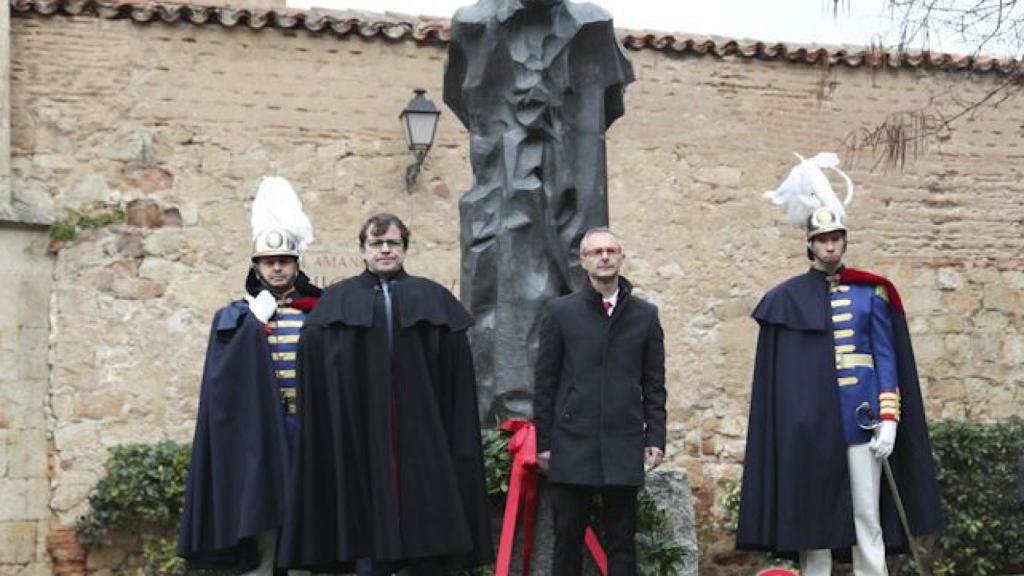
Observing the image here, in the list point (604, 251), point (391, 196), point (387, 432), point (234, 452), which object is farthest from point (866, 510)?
point (391, 196)

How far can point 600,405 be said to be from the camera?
19.7 feet

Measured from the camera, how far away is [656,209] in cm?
1202

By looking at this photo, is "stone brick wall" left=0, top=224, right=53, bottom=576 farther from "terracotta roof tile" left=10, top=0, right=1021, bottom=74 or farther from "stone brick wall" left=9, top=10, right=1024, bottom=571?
"terracotta roof tile" left=10, top=0, right=1021, bottom=74

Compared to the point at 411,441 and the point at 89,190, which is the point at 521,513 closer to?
the point at 411,441

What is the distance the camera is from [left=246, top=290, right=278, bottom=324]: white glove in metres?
6.41

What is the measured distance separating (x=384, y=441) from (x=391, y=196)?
583cm

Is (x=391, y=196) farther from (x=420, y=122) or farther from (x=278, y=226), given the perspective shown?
(x=278, y=226)

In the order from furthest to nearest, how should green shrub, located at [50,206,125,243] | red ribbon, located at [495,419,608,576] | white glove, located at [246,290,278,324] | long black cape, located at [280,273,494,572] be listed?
green shrub, located at [50,206,125,243] < white glove, located at [246,290,278,324] < red ribbon, located at [495,419,608,576] < long black cape, located at [280,273,494,572]

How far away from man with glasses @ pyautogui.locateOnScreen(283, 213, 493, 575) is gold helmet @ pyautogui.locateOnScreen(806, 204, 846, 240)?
1510 millimetres

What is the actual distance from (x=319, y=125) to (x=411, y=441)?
5970mm

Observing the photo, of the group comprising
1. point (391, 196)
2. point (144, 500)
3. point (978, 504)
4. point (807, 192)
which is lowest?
point (978, 504)

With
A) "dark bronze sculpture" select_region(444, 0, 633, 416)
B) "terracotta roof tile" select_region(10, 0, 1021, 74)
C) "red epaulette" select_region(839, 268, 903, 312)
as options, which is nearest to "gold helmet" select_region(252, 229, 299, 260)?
"dark bronze sculpture" select_region(444, 0, 633, 416)

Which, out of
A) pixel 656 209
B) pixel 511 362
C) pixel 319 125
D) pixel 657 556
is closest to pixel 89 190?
pixel 319 125

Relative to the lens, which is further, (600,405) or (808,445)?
(808,445)
